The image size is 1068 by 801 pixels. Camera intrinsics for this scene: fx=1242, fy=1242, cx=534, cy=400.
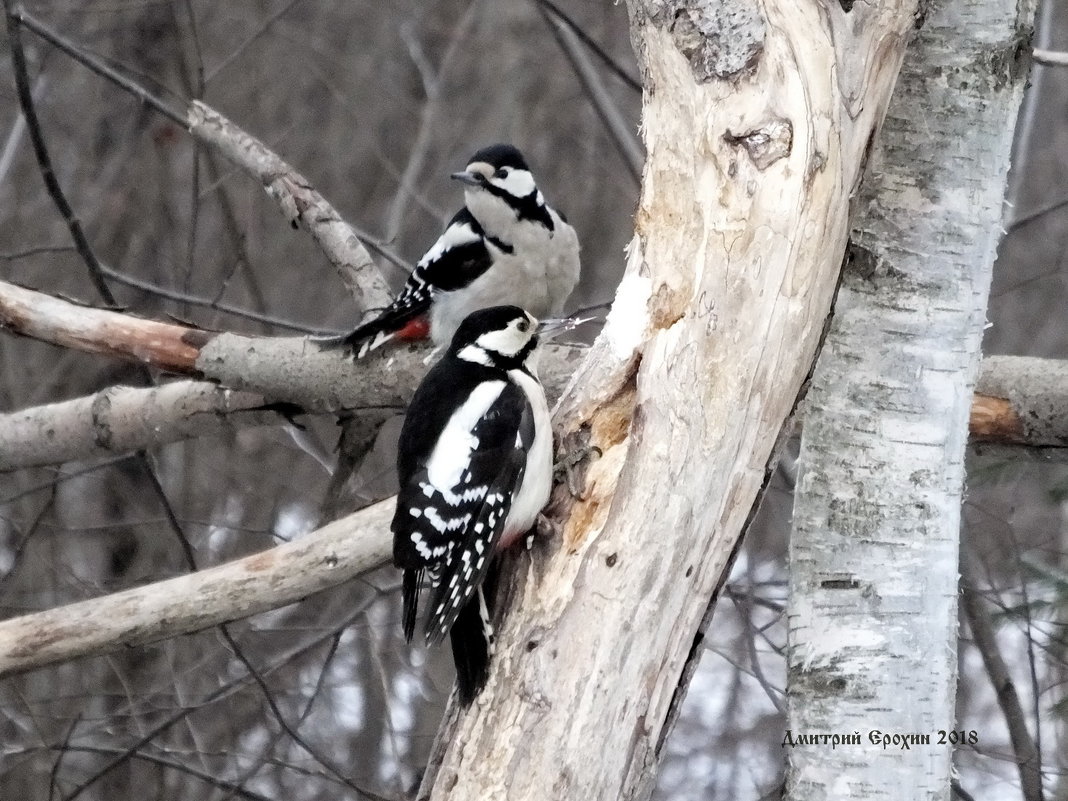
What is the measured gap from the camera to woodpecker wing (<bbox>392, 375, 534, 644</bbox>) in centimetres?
210

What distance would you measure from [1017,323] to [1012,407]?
4638mm

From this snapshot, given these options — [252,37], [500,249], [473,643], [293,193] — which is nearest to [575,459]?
[473,643]

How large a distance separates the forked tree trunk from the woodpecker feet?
0.02m

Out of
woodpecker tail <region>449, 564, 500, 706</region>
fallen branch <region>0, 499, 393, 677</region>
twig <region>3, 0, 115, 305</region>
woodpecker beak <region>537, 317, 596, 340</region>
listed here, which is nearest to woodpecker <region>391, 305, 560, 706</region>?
woodpecker tail <region>449, 564, 500, 706</region>

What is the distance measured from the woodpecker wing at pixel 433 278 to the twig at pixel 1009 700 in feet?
5.38

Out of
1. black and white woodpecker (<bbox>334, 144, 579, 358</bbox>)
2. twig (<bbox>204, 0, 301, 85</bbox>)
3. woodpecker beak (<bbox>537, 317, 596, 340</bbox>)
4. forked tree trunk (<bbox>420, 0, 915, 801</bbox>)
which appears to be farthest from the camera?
twig (<bbox>204, 0, 301, 85</bbox>)

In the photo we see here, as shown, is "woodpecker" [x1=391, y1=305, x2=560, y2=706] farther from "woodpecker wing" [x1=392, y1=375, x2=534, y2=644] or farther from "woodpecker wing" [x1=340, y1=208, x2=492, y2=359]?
"woodpecker wing" [x1=340, y1=208, x2=492, y2=359]

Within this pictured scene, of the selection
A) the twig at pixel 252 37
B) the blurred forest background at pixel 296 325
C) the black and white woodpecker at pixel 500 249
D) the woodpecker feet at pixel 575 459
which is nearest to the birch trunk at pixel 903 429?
the woodpecker feet at pixel 575 459

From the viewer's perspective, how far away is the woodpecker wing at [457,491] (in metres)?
2.10

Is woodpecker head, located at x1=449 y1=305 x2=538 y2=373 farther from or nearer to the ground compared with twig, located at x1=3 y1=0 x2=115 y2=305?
nearer to the ground

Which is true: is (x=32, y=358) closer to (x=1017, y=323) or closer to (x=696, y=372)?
(x=696, y=372)

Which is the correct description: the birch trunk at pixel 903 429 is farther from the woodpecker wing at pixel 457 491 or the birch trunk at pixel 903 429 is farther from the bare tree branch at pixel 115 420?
the bare tree branch at pixel 115 420

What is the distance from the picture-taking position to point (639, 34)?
2186 millimetres

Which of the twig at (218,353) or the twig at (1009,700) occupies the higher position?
the twig at (218,353)
